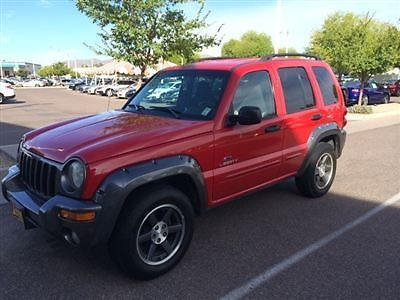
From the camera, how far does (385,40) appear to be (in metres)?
19.3

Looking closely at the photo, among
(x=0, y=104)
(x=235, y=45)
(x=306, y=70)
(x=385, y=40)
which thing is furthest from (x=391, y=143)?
(x=235, y=45)

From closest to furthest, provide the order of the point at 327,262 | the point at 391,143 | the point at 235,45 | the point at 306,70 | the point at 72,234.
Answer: the point at 72,234, the point at 327,262, the point at 306,70, the point at 391,143, the point at 235,45

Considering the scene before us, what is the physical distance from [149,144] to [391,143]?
8673 mm

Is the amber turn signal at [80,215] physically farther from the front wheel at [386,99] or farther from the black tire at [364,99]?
the front wheel at [386,99]

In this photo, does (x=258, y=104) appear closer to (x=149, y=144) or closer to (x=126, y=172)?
(x=149, y=144)

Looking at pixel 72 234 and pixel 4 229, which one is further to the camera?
pixel 4 229

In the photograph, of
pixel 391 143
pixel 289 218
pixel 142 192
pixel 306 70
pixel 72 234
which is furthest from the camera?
pixel 391 143

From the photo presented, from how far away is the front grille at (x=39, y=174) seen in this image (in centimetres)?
350

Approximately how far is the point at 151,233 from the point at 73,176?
33.8 inches

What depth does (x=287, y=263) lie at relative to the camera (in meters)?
3.92

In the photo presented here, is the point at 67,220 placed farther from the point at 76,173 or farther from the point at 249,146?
the point at 249,146

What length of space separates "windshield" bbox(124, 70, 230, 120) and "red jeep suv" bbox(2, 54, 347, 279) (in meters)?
0.01

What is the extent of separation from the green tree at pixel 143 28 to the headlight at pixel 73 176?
23.5 ft

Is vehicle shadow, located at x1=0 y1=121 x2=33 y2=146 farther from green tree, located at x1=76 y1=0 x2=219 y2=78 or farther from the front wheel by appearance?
the front wheel
